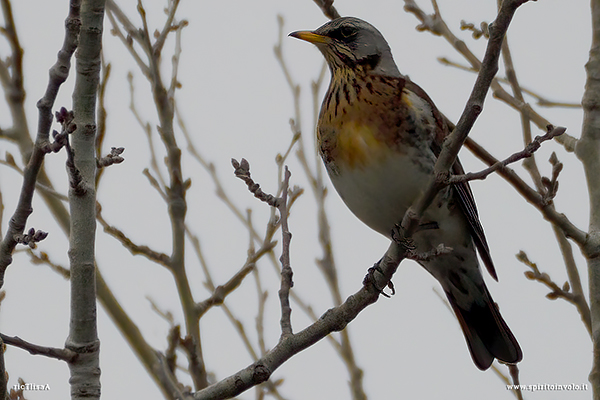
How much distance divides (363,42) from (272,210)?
1.43 m

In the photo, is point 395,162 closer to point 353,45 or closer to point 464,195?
point 464,195

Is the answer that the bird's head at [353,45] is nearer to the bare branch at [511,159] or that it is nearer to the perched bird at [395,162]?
the perched bird at [395,162]

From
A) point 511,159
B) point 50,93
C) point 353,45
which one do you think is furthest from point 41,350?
point 353,45

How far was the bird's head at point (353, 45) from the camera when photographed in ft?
14.6

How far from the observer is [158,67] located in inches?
151

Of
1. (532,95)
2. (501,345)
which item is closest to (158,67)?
(532,95)

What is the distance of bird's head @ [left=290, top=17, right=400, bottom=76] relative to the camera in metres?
4.45

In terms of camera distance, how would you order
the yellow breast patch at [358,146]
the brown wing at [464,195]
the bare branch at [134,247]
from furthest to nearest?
1. the brown wing at [464,195]
2. the yellow breast patch at [358,146]
3. the bare branch at [134,247]

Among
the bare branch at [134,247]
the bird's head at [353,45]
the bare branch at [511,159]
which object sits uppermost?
the bird's head at [353,45]

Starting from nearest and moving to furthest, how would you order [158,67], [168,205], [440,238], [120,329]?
[120,329]
[168,205]
[158,67]
[440,238]

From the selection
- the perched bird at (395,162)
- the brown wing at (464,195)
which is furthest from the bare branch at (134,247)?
the brown wing at (464,195)

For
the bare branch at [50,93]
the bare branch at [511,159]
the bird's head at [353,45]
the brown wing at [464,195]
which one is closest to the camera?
the bare branch at [50,93]

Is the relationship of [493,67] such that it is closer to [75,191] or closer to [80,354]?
[75,191]

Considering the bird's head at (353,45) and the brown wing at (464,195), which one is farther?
the bird's head at (353,45)
